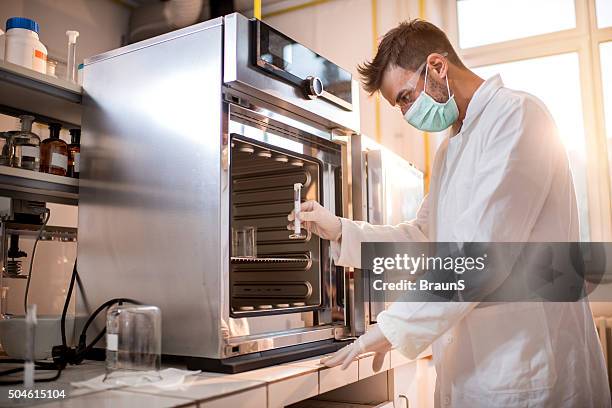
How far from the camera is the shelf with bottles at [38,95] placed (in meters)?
1.30

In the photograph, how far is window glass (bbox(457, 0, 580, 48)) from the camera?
306 cm

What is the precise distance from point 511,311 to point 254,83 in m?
0.77

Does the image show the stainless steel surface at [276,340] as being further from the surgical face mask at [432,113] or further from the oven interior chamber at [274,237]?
the surgical face mask at [432,113]

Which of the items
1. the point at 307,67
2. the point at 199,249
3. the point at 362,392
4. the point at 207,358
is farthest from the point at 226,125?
the point at 362,392

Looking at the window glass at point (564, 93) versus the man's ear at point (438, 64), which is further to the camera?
the window glass at point (564, 93)

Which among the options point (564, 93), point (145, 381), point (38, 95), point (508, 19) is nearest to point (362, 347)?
point (145, 381)

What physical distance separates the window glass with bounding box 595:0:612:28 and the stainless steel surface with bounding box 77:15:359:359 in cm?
214

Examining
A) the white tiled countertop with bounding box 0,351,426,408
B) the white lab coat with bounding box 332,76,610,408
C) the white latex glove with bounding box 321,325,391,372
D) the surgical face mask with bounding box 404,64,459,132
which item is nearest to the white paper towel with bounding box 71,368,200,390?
the white tiled countertop with bounding box 0,351,426,408

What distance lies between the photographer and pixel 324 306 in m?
1.58

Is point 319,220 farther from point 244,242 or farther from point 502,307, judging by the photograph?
point 502,307

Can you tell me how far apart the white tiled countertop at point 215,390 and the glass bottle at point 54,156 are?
20.1 inches

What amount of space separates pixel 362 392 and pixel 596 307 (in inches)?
65.2

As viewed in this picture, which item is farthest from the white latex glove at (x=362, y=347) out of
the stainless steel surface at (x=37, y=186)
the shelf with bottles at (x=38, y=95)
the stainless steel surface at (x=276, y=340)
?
the shelf with bottles at (x=38, y=95)

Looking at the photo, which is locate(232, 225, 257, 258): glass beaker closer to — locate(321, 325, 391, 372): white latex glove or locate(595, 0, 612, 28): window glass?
locate(321, 325, 391, 372): white latex glove
